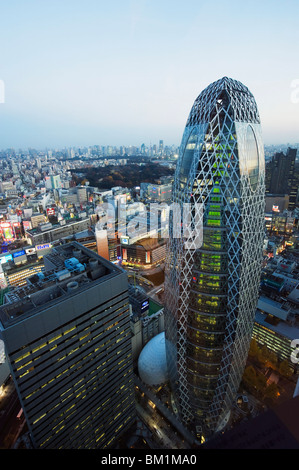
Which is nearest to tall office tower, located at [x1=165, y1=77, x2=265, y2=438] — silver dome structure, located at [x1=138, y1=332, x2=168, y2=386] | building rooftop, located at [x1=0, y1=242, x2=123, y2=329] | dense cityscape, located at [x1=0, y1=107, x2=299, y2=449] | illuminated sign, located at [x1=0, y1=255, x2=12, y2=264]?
dense cityscape, located at [x1=0, y1=107, x2=299, y2=449]

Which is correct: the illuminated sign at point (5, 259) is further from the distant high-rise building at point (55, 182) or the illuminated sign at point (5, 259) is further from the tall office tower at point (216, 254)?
the distant high-rise building at point (55, 182)

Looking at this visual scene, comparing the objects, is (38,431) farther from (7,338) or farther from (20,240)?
(20,240)

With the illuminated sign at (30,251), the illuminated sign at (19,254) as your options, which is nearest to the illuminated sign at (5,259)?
the illuminated sign at (19,254)

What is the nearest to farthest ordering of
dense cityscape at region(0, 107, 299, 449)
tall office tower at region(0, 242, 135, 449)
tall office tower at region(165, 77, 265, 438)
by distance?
tall office tower at region(0, 242, 135, 449), tall office tower at region(165, 77, 265, 438), dense cityscape at region(0, 107, 299, 449)

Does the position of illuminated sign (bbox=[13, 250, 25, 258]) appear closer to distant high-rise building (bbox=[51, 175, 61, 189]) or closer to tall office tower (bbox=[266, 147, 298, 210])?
distant high-rise building (bbox=[51, 175, 61, 189])

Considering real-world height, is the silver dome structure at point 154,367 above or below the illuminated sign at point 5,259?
below

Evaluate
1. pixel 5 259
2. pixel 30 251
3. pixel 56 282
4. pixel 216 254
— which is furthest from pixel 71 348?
pixel 30 251
